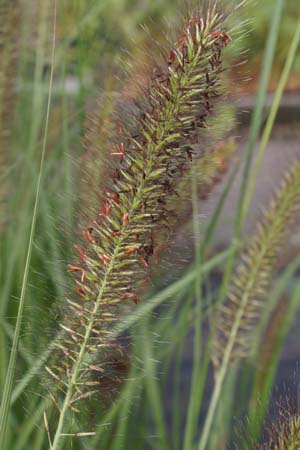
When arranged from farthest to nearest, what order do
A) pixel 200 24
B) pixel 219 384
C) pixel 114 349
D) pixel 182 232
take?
1. pixel 219 384
2. pixel 182 232
3. pixel 114 349
4. pixel 200 24

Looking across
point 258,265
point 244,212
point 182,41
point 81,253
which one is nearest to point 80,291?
point 81,253

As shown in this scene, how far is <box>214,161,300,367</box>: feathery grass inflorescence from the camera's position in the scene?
97 centimetres

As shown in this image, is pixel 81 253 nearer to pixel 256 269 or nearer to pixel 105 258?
pixel 105 258

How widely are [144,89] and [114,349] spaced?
188 mm

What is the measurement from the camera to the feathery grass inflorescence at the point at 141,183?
0.57m

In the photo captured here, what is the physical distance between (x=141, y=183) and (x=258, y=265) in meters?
0.43

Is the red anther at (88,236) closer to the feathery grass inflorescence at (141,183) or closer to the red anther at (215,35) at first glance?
the feathery grass inflorescence at (141,183)

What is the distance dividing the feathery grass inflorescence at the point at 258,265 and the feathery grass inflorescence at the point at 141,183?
1.13 ft

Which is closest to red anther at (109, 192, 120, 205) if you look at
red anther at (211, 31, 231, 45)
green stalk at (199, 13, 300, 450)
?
red anther at (211, 31, 231, 45)

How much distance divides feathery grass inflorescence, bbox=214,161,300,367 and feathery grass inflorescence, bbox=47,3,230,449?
0.34m

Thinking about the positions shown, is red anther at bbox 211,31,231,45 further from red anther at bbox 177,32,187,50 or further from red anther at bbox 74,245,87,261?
red anther at bbox 74,245,87,261

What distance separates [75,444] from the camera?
85cm

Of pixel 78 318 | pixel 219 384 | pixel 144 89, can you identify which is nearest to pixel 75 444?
pixel 219 384

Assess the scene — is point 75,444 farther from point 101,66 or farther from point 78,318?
point 101,66
